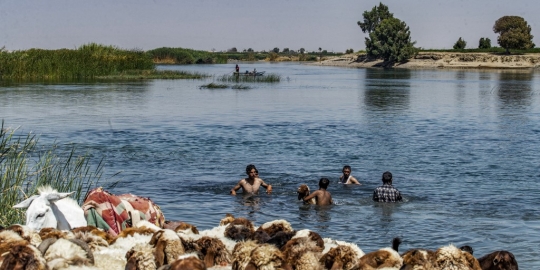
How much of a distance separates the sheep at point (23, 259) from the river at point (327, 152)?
327 inches

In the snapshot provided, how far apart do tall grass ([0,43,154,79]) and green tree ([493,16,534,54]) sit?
73.4m

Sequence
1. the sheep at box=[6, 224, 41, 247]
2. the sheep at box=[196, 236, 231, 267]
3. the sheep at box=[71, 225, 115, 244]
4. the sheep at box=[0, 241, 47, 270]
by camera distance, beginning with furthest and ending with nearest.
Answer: the sheep at box=[71, 225, 115, 244], the sheep at box=[6, 224, 41, 247], the sheep at box=[196, 236, 231, 267], the sheep at box=[0, 241, 47, 270]

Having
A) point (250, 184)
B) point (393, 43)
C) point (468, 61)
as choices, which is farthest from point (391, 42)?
point (250, 184)

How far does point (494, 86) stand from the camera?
6675cm

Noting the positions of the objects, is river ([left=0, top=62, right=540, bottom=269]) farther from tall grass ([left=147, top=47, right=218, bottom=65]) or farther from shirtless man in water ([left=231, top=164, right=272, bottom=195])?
tall grass ([left=147, top=47, right=218, bottom=65])

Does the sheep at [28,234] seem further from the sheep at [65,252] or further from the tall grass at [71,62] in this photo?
the tall grass at [71,62]

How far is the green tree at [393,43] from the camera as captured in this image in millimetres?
129875

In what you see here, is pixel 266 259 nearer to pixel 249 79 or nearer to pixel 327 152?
pixel 327 152

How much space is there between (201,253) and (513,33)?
129 m

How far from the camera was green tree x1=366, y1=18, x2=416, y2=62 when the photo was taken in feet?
426

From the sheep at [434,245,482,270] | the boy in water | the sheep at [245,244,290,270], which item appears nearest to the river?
the boy in water

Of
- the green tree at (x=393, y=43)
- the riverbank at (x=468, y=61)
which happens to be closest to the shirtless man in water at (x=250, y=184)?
the riverbank at (x=468, y=61)

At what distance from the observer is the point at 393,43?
5113 inches

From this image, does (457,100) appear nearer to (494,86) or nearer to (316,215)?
(494,86)
